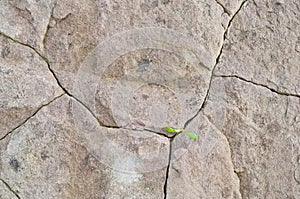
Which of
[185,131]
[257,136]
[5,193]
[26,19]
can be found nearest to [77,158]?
[5,193]

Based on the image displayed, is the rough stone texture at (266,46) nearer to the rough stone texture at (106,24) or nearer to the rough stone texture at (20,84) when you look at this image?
the rough stone texture at (106,24)

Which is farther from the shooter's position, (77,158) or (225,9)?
(225,9)

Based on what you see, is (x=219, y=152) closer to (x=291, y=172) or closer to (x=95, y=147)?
(x=291, y=172)

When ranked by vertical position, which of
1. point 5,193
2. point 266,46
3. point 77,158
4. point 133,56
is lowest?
point 5,193

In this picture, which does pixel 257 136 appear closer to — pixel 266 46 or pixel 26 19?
pixel 266 46

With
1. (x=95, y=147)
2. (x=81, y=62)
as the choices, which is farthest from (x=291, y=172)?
(x=81, y=62)

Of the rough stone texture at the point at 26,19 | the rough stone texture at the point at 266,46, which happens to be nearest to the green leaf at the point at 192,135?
the rough stone texture at the point at 266,46

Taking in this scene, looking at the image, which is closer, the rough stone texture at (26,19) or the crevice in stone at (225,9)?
the rough stone texture at (26,19)
